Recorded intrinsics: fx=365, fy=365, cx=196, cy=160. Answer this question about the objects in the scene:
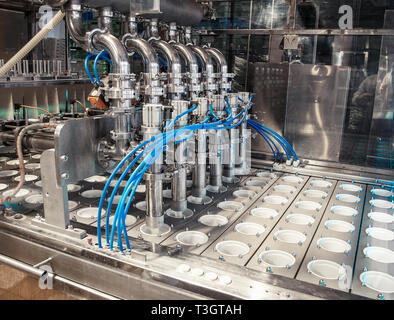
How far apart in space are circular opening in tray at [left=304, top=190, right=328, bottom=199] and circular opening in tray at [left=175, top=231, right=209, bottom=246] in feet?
2.98

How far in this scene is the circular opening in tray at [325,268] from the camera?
1.54m

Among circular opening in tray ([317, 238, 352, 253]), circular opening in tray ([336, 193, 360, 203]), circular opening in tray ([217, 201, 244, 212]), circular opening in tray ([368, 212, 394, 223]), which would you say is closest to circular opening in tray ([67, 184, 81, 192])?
circular opening in tray ([217, 201, 244, 212])

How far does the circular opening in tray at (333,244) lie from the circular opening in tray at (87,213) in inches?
46.2

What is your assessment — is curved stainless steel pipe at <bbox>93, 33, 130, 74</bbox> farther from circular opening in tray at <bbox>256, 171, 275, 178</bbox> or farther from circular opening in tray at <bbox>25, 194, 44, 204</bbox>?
circular opening in tray at <bbox>256, 171, 275, 178</bbox>

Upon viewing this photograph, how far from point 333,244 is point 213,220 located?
62 centimetres

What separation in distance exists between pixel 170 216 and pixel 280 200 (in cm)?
72

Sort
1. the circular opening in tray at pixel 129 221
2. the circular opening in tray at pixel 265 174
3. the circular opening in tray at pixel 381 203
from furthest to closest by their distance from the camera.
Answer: the circular opening in tray at pixel 265 174, the circular opening in tray at pixel 381 203, the circular opening in tray at pixel 129 221

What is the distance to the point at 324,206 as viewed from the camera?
2.21m

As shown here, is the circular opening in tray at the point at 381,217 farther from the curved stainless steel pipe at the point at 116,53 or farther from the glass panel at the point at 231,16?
the glass panel at the point at 231,16

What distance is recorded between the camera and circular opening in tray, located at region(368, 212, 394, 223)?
79.7 inches

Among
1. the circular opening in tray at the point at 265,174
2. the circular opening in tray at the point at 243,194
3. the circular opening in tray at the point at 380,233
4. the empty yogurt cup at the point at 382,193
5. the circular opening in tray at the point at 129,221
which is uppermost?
the circular opening in tray at the point at 265,174

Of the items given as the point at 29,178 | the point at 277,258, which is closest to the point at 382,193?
the point at 277,258

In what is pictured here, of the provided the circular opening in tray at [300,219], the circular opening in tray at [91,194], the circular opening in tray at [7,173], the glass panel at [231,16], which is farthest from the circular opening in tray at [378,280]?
the glass panel at [231,16]
